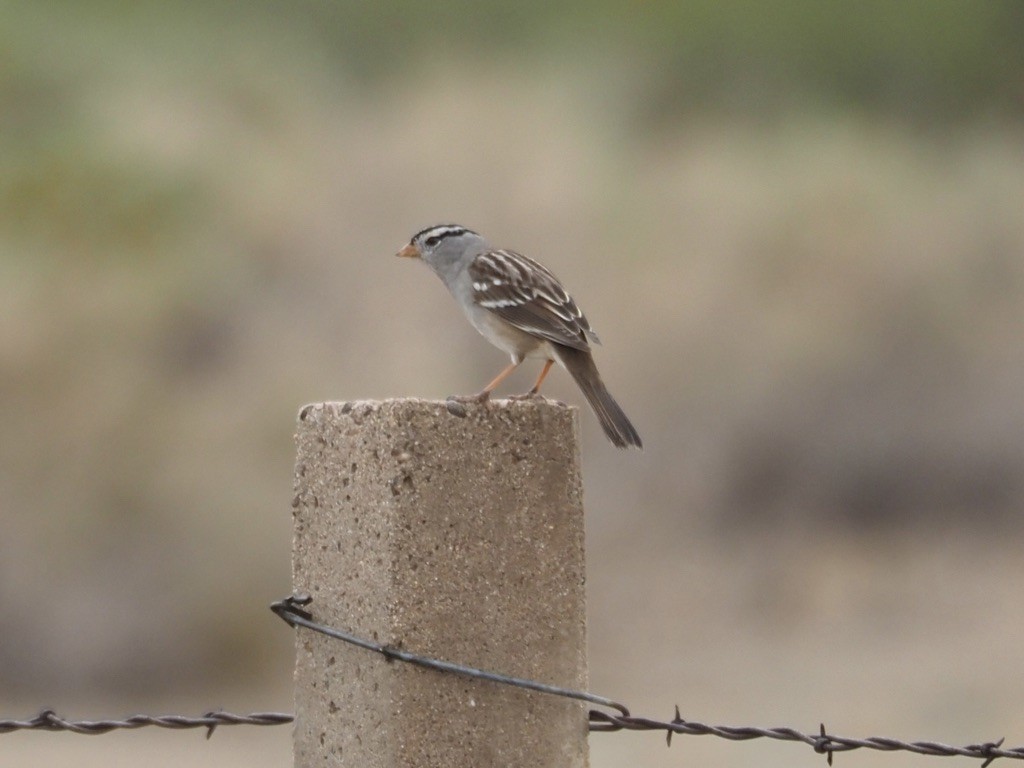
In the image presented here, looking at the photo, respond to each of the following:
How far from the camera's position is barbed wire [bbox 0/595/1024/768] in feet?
9.68

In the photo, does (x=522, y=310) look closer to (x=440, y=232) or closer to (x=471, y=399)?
(x=440, y=232)

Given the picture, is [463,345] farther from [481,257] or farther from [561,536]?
[561,536]

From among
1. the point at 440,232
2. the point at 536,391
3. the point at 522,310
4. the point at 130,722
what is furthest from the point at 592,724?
the point at 440,232

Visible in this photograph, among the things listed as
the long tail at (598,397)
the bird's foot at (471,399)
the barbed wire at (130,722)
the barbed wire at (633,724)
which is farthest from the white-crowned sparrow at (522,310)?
the barbed wire at (130,722)

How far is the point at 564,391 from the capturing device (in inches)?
527

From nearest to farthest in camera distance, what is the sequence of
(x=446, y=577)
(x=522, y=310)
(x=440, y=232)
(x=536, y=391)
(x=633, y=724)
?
A: 1. (x=446, y=577)
2. (x=633, y=724)
3. (x=536, y=391)
4. (x=522, y=310)
5. (x=440, y=232)

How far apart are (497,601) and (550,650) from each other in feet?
0.59

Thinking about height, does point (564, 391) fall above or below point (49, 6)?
below

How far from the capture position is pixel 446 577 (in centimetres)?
286

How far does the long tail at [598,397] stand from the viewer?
12.7 ft

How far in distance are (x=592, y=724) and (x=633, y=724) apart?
0.10 m

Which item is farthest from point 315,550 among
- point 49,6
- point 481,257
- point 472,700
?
point 49,6

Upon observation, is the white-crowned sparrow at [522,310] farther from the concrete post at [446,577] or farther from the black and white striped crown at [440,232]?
the concrete post at [446,577]

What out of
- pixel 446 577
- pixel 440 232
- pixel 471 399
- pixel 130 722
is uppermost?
pixel 440 232
